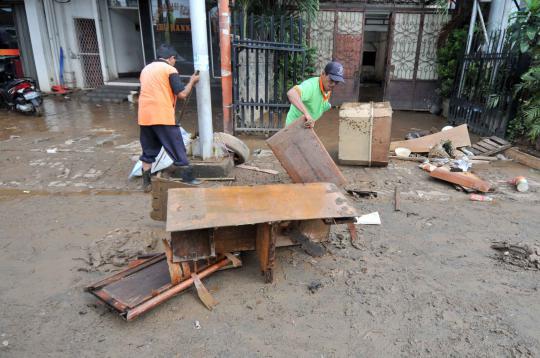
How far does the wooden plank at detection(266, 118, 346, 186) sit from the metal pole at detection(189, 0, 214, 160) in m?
1.38

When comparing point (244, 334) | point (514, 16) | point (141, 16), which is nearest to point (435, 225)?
point (244, 334)

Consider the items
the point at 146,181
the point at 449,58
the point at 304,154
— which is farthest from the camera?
the point at 449,58

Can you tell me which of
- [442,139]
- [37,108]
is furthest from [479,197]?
[37,108]

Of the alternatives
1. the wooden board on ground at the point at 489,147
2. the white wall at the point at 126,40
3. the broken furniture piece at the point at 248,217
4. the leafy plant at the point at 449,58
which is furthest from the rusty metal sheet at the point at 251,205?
the white wall at the point at 126,40

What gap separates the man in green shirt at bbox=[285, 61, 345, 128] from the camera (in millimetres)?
3605

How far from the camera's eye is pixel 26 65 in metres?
11.4

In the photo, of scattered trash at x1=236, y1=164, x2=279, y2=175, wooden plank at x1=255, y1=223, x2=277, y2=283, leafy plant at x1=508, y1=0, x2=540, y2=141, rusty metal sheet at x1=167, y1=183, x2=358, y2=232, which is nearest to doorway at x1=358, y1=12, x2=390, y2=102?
leafy plant at x1=508, y1=0, x2=540, y2=141

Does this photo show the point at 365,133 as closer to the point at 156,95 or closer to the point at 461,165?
the point at 461,165

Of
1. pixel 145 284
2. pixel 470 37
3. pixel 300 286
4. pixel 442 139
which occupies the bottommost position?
pixel 300 286

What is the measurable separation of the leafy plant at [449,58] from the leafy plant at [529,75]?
97.1 inches

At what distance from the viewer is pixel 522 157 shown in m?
5.59

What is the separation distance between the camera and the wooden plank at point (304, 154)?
353 centimetres

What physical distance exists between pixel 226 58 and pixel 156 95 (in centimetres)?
226

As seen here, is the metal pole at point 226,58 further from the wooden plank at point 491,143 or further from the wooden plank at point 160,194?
the wooden plank at point 491,143
